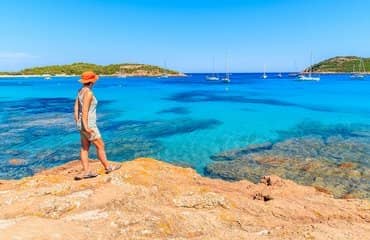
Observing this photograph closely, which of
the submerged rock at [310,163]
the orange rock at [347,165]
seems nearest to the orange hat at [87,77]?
the submerged rock at [310,163]

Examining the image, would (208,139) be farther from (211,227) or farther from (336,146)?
(211,227)

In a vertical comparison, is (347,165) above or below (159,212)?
below

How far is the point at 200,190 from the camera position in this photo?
870cm

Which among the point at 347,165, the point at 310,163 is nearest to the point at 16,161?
the point at 310,163

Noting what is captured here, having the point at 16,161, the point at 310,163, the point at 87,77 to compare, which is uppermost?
the point at 87,77

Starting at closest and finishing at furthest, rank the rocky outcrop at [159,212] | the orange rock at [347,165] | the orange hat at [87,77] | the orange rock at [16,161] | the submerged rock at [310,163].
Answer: the rocky outcrop at [159,212] < the orange hat at [87,77] < the submerged rock at [310,163] < the orange rock at [347,165] < the orange rock at [16,161]

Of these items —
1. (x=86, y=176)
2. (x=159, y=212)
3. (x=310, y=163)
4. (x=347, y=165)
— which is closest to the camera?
(x=159, y=212)

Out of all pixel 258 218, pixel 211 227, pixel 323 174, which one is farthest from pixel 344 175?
pixel 211 227

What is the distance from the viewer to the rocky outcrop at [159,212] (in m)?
6.28

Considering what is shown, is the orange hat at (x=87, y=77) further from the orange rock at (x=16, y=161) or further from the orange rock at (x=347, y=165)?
the orange rock at (x=347, y=165)

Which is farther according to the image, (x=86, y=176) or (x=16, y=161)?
(x=16, y=161)

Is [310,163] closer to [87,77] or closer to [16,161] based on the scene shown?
[87,77]

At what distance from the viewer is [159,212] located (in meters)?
7.20

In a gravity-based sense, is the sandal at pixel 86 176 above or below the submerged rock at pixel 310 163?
above
